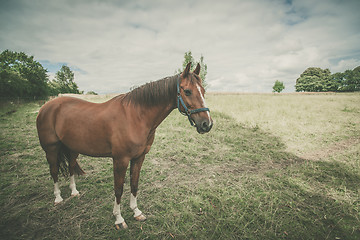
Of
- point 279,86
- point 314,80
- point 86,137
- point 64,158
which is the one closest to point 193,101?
point 86,137

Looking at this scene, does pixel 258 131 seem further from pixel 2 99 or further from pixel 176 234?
pixel 2 99

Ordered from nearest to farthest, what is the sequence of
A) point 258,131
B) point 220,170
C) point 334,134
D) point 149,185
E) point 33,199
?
1. point 33,199
2. point 149,185
3. point 220,170
4. point 334,134
5. point 258,131

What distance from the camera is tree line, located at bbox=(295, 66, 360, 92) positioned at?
42.6m

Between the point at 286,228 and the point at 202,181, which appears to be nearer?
the point at 286,228

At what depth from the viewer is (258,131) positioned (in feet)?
28.6

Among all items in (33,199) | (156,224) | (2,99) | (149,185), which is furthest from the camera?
(2,99)

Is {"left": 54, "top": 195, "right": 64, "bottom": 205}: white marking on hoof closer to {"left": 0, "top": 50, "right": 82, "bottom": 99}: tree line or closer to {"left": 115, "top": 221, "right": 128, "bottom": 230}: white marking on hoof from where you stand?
{"left": 115, "top": 221, "right": 128, "bottom": 230}: white marking on hoof

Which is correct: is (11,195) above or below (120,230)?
above

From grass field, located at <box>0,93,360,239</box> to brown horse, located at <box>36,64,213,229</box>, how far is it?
724 mm

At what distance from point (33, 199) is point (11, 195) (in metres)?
0.58

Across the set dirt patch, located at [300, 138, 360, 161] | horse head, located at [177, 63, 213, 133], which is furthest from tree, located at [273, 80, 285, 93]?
horse head, located at [177, 63, 213, 133]

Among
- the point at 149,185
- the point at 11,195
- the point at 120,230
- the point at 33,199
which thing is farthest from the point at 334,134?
Answer: the point at 11,195

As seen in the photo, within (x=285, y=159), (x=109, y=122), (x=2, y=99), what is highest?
(x=2, y=99)

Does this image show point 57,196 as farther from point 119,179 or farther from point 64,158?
point 119,179
